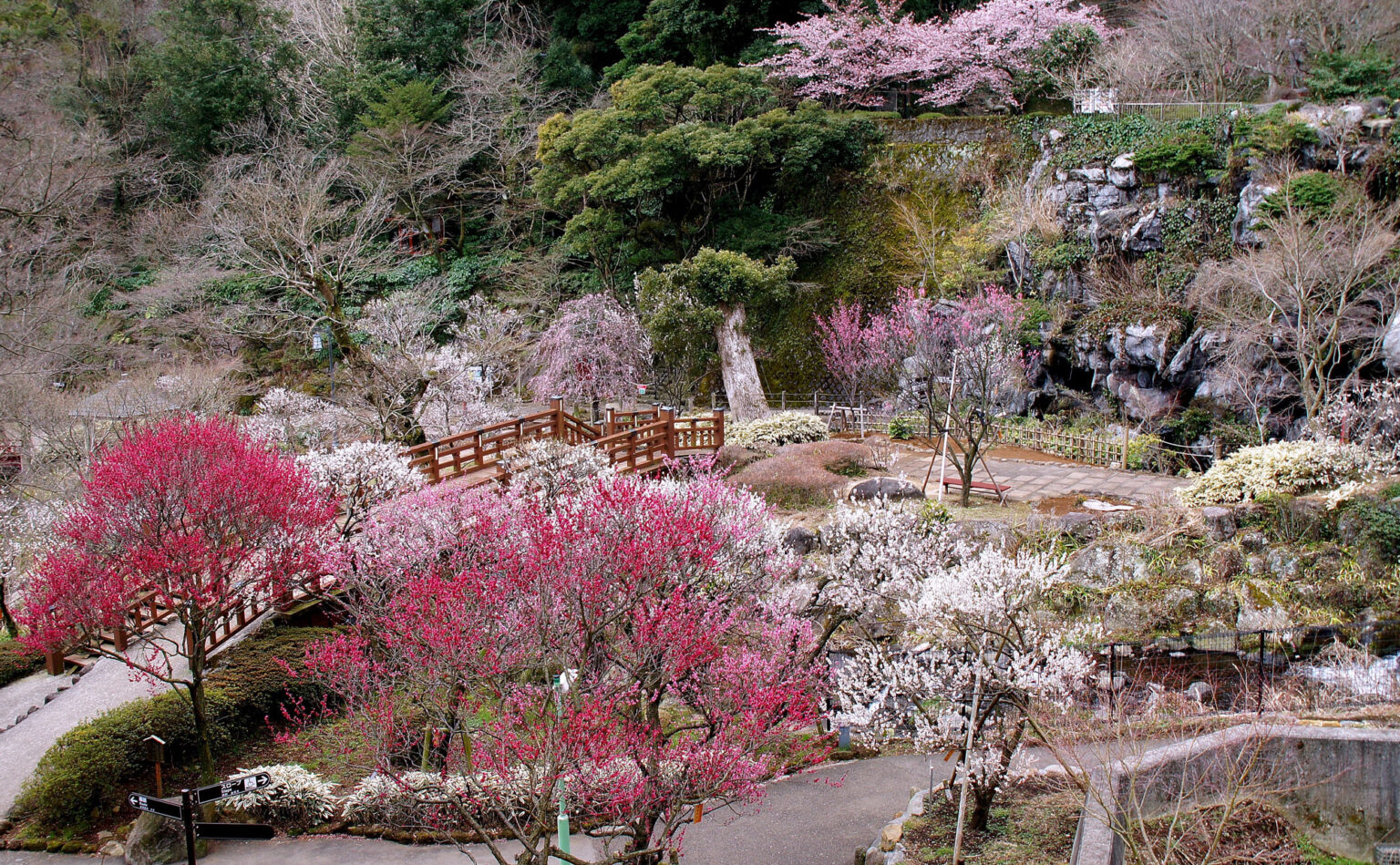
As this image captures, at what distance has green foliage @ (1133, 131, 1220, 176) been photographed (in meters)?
21.3

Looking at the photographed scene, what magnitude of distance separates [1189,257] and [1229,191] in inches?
62.2

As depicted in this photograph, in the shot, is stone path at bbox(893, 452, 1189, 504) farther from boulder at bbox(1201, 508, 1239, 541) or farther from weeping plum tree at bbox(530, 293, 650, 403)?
weeping plum tree at bbox(530, 293, 650, 403)

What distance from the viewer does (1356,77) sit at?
66.6 ft

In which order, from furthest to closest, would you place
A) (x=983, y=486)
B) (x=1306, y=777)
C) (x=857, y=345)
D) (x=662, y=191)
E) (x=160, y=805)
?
(x=662, y=191) < (x=857, y=345) < (x=983, y=486) < (x=1306, y=777) < (x=160, y=805)

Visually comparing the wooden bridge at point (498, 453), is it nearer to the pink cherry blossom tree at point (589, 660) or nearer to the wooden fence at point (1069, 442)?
the pink cherry blossom tree at point (589, 660)

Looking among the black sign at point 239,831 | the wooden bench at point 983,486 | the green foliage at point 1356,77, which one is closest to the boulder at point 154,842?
the black sign at point 239,831

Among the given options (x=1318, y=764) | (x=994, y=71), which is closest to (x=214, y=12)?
(x=994, y=71)

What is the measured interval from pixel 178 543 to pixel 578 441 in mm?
9907

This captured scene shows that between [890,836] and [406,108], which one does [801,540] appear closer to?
[890,836]

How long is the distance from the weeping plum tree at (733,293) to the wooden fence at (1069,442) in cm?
613

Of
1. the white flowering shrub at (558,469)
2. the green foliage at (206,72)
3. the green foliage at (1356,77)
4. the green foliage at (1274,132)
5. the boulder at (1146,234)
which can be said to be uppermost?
the green foliage at (206,72)

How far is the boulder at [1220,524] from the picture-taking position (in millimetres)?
14414

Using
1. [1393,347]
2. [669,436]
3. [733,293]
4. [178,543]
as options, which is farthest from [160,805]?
[1393,347]

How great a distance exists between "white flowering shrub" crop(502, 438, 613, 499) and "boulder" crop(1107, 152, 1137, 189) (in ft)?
48.2
